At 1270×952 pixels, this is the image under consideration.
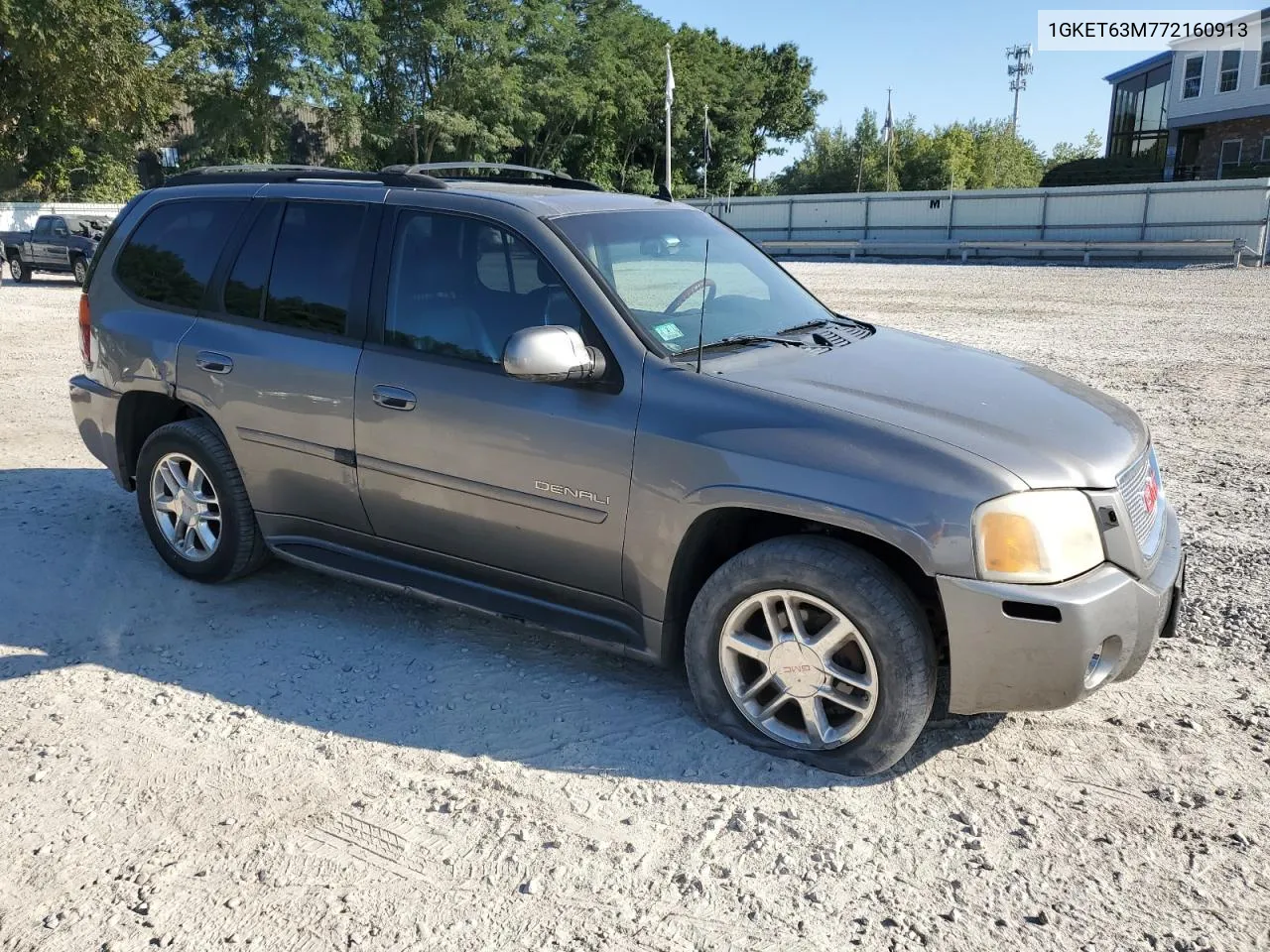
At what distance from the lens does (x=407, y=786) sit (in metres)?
3.38

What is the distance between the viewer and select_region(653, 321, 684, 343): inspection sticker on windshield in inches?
149

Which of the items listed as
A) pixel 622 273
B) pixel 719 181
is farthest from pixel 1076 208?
pixel 719 181

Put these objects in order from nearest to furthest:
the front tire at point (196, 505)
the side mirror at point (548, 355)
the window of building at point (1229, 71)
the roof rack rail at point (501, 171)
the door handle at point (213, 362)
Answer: the side mirror at point (548, 355) < the roof rack rail at point (501, 171) < the door handle at point (213, 362) < the front tire at point (196, 505) < the window of building at point (1229, 71)

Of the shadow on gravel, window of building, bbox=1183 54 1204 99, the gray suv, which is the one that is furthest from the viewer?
window of building, bbox=1183 54 1204 99

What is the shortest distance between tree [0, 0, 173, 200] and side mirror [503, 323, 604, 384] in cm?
3574

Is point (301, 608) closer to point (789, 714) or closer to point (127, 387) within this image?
point (127, 387)

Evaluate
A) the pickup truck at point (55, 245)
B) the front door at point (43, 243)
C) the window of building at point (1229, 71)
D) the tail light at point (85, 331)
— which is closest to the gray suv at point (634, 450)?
the tail light at point (85, 331)

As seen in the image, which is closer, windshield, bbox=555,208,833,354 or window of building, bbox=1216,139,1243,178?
windshield, bbox=555,208,833,354

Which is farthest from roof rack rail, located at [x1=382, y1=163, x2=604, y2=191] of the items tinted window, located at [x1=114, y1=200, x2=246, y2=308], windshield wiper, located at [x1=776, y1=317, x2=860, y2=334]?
windshield wiper, located at [x1=776, y1=317, x2=860, y2=334]

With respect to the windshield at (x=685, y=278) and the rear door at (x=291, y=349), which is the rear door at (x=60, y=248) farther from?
the windshield at (x=685, y=278)

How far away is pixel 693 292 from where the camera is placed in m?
4.14

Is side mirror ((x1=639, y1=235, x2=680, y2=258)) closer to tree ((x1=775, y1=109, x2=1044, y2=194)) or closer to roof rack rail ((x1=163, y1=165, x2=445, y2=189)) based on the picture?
roof rack rail ((x1=163, y1=165, x2=445, y2=189))

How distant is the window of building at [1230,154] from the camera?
1577 inches

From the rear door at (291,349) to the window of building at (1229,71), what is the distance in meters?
44.3
